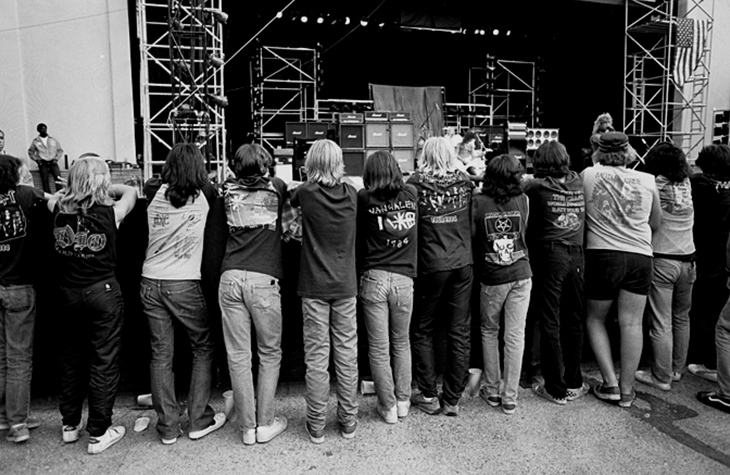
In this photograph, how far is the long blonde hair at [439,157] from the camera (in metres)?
3.62

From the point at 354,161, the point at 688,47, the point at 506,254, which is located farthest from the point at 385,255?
the point at 688,47

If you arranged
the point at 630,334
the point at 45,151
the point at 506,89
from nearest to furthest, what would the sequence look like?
the point at 630,334 → the point at 45,151 → the point at 506,89

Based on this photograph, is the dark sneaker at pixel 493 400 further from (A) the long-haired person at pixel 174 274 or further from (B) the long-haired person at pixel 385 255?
(A) the long-haired person at pixel 174 274

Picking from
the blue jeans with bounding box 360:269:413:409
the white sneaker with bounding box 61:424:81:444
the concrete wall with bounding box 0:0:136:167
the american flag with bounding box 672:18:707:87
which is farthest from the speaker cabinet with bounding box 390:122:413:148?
the white sneaker with bounding box 61:424:81:444

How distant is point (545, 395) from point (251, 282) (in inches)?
85.2

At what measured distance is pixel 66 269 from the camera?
10.6 ft

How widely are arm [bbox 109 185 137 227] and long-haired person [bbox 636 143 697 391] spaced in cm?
350

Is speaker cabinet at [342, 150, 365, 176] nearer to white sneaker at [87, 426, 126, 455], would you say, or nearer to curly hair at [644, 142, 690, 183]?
curly hair at [644, 142, 690, 183]

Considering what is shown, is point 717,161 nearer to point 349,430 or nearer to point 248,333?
point 349,430

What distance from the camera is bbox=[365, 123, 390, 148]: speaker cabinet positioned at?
1382 centimetres

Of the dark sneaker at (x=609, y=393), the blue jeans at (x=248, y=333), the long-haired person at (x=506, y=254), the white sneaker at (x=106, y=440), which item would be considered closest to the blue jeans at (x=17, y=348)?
the white sneaker at (x=106, y=440)

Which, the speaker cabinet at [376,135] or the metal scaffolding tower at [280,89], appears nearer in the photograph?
the speaker cabinet at [376,135]

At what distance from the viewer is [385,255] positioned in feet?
11.4

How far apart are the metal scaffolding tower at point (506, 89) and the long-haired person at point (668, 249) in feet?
43.7
